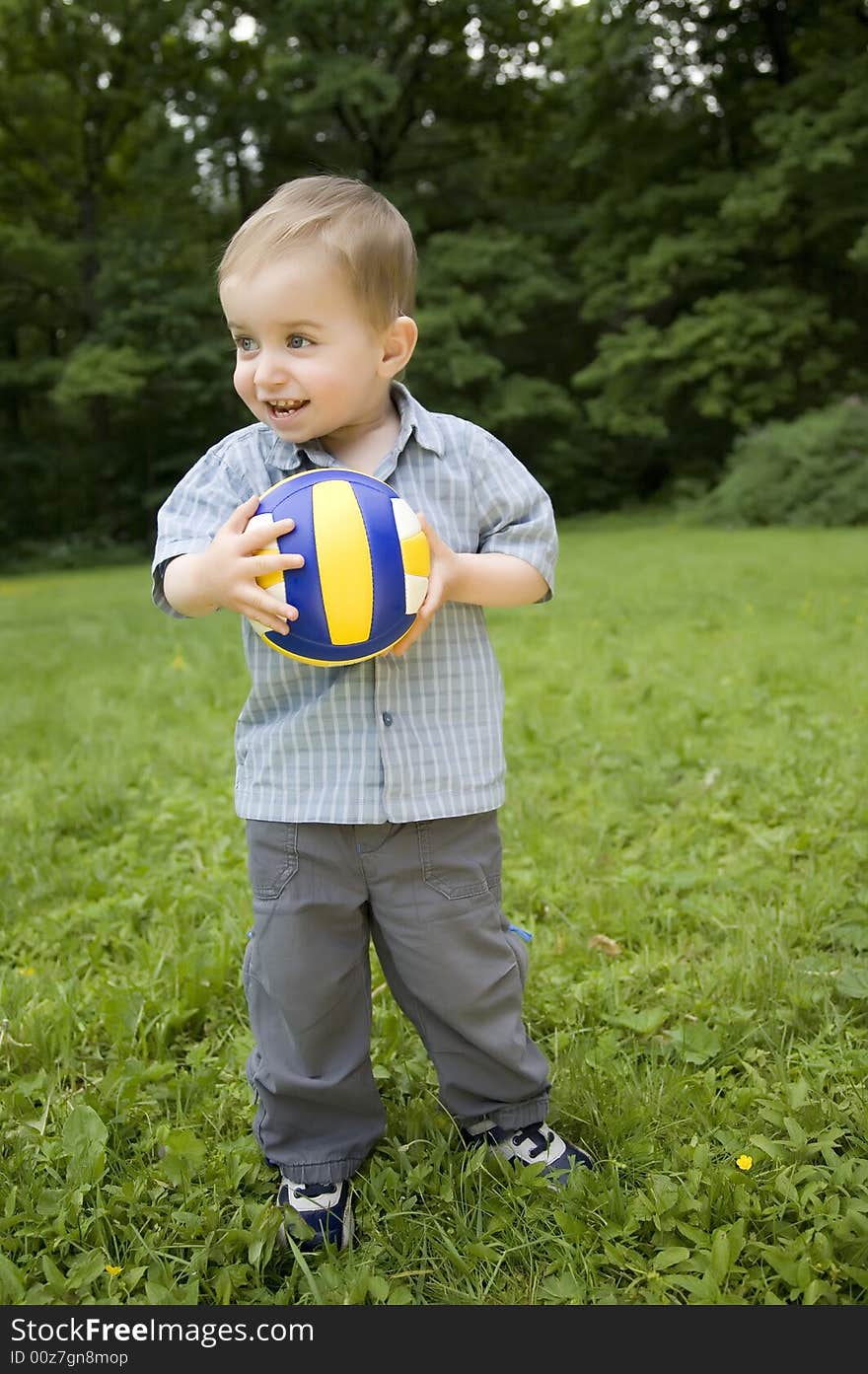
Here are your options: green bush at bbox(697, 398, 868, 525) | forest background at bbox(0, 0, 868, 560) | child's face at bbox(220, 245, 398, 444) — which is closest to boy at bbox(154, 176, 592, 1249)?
child's face at bbox(220, 245, 398, 444)

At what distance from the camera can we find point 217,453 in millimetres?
1972

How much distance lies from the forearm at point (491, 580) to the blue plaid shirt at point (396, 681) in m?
0.02

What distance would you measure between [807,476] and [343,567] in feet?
46.3

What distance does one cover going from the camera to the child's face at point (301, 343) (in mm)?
1734

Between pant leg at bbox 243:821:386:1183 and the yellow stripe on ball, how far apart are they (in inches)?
15.1

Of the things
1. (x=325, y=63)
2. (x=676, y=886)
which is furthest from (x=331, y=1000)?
(x=325, y=63)

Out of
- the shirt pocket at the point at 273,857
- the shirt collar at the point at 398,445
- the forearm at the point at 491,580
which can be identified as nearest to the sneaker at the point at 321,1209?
the shirt pocket at the point at 273,857

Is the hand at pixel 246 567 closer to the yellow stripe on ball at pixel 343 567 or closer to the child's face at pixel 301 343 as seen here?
the yellow stripe on ball at pixel 343 567

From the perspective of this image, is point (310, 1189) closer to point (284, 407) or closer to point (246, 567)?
point (246, 567)

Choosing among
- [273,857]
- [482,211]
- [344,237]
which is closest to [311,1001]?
[273,857]

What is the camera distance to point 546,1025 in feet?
8.24

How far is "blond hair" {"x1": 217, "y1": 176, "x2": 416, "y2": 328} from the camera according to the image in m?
1.74

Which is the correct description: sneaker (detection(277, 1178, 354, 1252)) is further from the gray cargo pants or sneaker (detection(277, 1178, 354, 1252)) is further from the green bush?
the green bush
